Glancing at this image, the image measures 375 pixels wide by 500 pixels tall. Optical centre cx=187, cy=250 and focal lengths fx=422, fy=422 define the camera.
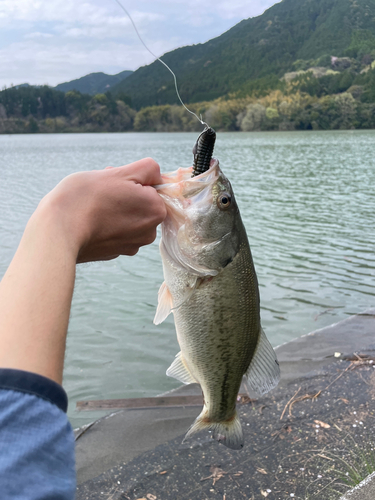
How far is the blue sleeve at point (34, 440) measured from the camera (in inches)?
26.9

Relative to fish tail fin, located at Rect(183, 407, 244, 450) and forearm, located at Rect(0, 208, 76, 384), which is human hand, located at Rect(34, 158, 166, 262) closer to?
forearm, located at Rect(0, 208, 76, 384)

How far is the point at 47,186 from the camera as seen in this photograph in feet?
73.3

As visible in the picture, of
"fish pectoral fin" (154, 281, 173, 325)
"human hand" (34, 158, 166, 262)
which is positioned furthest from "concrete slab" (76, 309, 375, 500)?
"human hand" (34, 158, 166, 262)


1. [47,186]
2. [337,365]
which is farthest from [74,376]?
[47,186]

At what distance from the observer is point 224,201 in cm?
209

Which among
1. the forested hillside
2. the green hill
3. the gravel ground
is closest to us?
the gravel ground

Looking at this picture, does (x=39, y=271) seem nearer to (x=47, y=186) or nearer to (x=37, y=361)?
(x=37, y=361)

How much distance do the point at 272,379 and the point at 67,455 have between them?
174 cm

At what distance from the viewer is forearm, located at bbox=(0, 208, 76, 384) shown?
0.83 meters

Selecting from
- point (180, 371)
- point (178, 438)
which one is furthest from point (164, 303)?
point (178, 438)

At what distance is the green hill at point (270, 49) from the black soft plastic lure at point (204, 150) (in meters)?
108

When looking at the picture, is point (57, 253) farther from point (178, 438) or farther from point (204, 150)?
point (178, 438)

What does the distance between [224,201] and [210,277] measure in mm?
391

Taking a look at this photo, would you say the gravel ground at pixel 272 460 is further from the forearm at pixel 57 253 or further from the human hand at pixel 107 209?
the forearm at pixel 57 253
